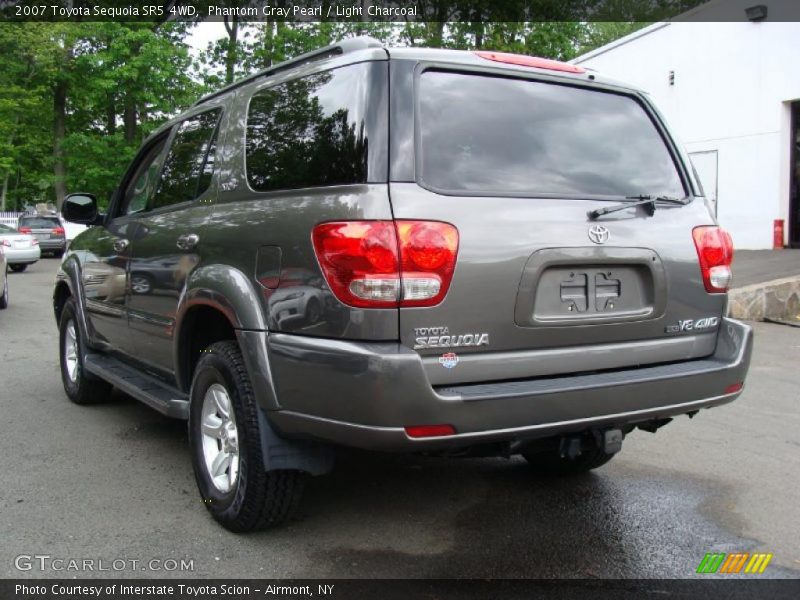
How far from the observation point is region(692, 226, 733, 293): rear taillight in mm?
3264

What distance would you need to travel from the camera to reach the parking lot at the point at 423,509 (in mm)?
3096

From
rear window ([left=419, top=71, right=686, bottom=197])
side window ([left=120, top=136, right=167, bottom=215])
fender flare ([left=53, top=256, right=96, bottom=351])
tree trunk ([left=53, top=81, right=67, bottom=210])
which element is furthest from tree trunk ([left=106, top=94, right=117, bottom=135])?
rear window ([left=419, top=71, right=686, bottom=197])

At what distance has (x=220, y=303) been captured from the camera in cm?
322

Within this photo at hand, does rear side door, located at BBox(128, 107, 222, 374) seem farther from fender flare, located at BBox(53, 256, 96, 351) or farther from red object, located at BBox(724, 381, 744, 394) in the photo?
red object, located at BBox(724, 381, 744, 394)

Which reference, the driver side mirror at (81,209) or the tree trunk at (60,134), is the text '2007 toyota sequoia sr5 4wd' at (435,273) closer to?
the driver side mirror at (81,209)

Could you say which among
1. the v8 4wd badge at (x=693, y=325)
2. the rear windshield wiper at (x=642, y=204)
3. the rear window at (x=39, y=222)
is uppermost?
the rear window at (x=39, y=222)

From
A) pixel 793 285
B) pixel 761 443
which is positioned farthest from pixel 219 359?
pixel 793 285

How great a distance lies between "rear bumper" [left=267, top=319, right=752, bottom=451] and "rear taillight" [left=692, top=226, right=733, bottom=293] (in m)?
0.48

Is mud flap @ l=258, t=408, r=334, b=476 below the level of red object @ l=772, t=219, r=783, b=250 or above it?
below

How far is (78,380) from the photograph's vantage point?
5555mm

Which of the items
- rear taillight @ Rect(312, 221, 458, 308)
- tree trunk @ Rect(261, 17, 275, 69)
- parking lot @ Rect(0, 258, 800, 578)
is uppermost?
tree trunk @ Rect(261, 17, 275, 69)

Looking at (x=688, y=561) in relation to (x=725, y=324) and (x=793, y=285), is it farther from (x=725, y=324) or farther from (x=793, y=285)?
(x=793, y=285)

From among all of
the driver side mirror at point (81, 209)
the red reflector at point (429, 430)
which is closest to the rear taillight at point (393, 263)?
the red reflector at point (429, 430)

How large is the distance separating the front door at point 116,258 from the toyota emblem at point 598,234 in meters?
2.78
